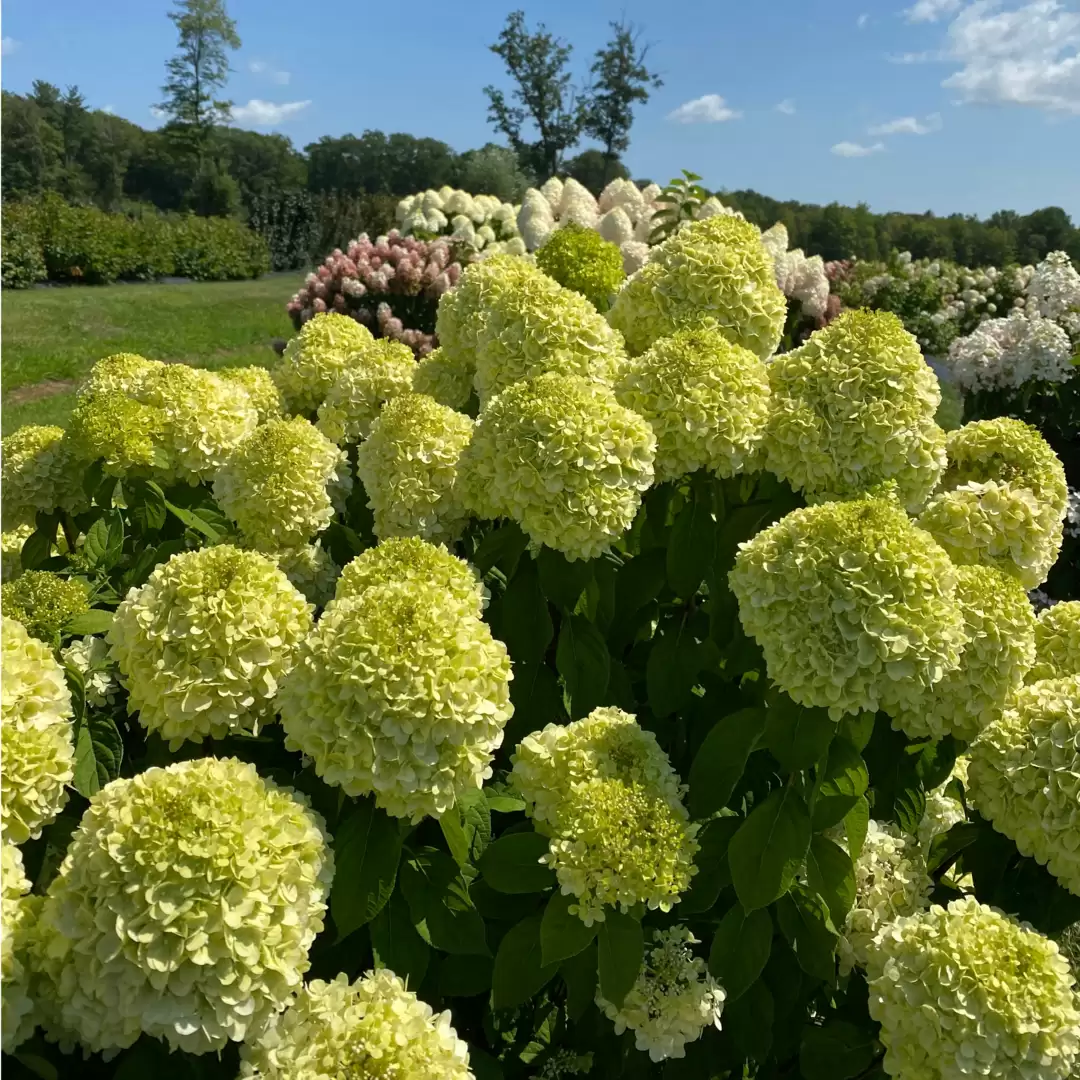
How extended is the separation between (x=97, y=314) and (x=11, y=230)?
822 centimetres

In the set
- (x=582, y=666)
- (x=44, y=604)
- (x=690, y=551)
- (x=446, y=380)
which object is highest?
(x=446, y=380)

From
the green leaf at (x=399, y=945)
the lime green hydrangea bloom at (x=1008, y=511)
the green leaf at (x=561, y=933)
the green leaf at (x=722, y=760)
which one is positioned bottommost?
the green leaf at (x=399, y=945)

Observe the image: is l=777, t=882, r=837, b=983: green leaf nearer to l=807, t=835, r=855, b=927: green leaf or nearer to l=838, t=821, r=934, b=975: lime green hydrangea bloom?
l=807, t=835, r=855, b=927: green leaf

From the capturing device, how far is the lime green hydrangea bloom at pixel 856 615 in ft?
5.35

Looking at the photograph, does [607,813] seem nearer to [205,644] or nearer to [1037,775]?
[205,644]

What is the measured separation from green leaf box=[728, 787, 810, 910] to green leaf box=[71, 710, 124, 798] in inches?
49.1

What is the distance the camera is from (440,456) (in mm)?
2312

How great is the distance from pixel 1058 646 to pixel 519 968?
158 centimetres

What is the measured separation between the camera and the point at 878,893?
2.13 m

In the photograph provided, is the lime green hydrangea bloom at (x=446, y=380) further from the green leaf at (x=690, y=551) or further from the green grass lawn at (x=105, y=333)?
the green grass lawn at (x=105, y=333)

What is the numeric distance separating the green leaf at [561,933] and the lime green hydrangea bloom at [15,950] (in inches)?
32.5

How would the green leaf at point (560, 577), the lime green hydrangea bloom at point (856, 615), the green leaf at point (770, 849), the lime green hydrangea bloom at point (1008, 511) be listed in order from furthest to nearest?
the lime green hydrangea bloom at point (1008, 511) → the green leaf at point (560, 577) → the green leaf at point (770, 849) → the lime green hydrangea bloom at point (856, 615)

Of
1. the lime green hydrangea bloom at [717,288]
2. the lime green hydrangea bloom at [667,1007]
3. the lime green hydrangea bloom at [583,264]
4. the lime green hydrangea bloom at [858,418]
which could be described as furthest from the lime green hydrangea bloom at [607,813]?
the lime green hydrangea bloom at [583,264]

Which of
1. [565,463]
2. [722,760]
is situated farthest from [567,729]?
[565,463]
